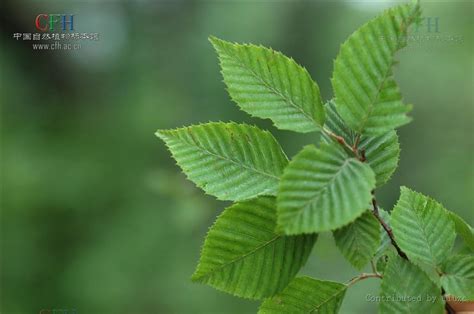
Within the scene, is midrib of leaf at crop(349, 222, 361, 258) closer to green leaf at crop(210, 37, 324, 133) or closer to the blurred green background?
green leaf at crop(210, 37, 324, 133)

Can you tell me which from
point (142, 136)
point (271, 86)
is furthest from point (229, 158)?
point (142, 136)

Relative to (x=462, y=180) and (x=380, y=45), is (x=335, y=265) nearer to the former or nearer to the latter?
(x=462, y=180)

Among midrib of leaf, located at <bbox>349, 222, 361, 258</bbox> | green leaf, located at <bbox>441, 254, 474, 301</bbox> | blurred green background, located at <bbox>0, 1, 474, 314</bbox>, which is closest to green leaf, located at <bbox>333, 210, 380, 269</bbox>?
midrib of leaf, located at <bbox>349, 222, 361, 258</bbox>

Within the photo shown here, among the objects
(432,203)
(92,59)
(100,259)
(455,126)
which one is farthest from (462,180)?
(432,203)

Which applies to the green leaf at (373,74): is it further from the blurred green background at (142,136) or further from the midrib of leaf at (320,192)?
the blurred green background at (142,136)

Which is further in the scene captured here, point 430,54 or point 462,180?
point 430,54

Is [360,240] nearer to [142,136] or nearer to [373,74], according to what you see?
[373,74]
